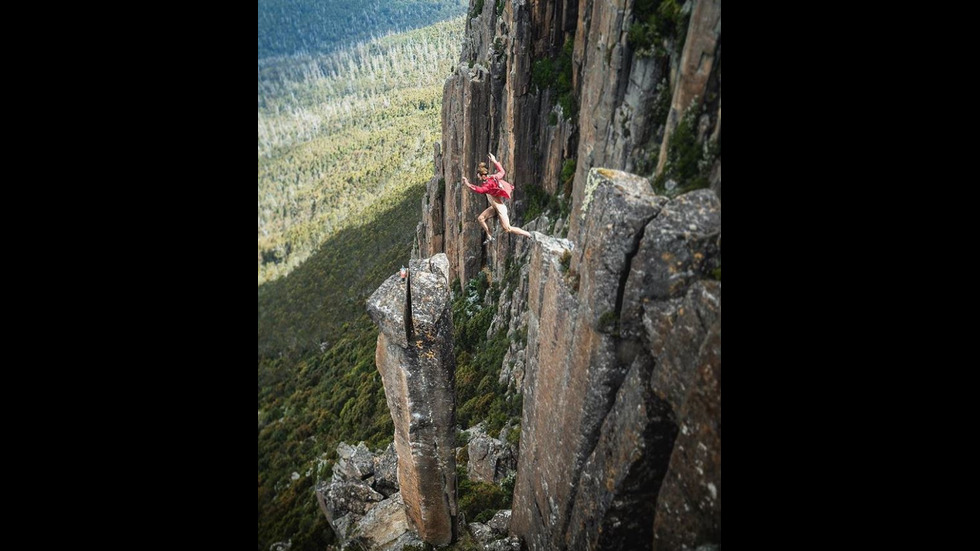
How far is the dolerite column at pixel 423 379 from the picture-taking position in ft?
45.7

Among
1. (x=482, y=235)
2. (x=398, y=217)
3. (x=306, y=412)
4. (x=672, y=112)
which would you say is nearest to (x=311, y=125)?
(x=398, y=217)

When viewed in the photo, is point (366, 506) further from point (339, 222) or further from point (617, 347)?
point (339, 222)

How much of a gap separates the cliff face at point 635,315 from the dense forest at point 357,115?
31.8ft

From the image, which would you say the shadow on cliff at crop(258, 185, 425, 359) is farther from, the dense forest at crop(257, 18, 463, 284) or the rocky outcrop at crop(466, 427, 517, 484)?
the rocky outcrop at crop(466, 427, 517, 484)

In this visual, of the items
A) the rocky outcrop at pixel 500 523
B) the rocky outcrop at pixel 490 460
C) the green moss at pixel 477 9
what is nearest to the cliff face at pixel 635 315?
the rocky outcrop at pixel 500 523

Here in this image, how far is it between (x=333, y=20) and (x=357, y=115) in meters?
5.90

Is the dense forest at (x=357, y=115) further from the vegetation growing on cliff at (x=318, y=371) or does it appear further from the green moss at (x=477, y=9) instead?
the green moss at (x=477, y=9)

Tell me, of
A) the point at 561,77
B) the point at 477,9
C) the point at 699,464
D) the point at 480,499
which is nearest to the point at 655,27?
the point at 699,464

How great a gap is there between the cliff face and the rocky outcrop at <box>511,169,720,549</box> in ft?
0.09

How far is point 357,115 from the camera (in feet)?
99.8

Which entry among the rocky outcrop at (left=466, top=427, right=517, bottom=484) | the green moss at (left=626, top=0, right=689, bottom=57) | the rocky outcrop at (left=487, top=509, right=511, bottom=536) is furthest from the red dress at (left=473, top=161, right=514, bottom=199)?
the rocky outcrop at (left=466, top=427, right=517, bottom=484)

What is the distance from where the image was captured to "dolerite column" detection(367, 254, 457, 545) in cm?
1392
